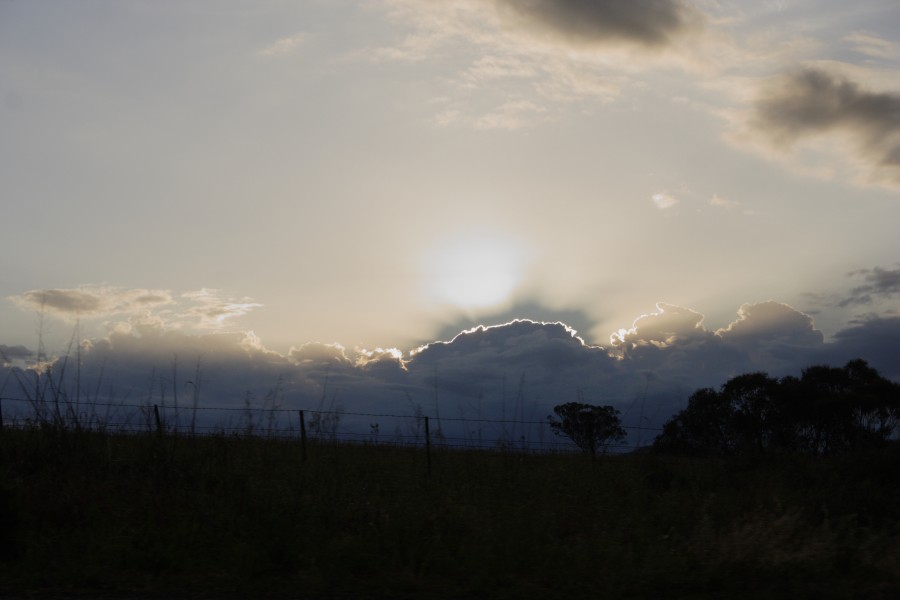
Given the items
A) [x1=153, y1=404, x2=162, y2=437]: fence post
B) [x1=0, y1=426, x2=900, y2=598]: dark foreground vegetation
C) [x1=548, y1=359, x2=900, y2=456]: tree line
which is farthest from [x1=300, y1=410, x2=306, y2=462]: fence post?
[x1=548, y1=359, x2=900, y2=456]: tree line

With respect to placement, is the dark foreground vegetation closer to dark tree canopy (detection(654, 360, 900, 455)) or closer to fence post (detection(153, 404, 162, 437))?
fence post (detection(153, 404, 162, 437))

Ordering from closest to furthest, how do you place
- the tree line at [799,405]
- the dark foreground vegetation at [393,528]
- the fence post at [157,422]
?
the dark foreground vegetation at [393,528], the fence post at [157,422], the tree line at [799,405]

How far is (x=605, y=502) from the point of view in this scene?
12.0 m

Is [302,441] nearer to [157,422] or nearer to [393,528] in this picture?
[157,422]

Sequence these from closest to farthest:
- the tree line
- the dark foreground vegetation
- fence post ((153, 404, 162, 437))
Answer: the dark foreground vegetation → fence post ((153, 404, 162, 437)) → the tree line

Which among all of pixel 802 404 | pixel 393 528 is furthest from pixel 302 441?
pixel 802 404

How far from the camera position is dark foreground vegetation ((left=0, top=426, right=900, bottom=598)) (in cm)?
751

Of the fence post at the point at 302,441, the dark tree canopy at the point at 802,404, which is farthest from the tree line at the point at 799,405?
the fence post at the point at 302,441

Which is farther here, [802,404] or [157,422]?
[802,404]

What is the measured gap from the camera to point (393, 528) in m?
9.41

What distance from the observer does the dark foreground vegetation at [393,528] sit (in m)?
7.51

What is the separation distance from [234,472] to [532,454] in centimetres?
592

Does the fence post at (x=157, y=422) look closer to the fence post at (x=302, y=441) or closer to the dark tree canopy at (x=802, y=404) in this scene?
the fence post at (x=302, y=441)

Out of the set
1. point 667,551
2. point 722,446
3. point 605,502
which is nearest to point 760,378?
point 722,446
